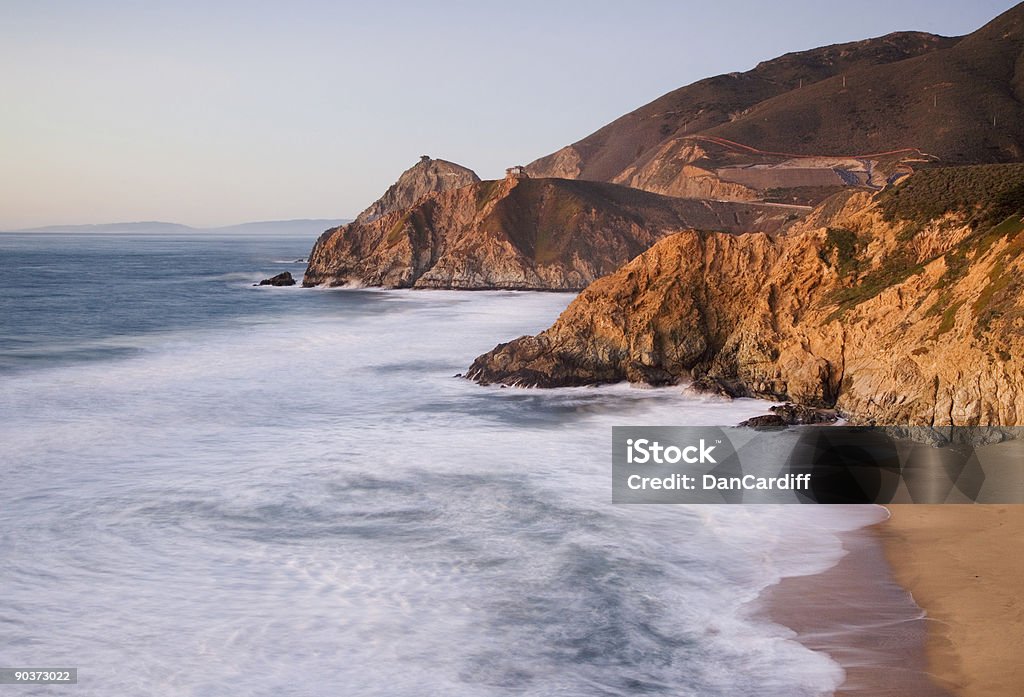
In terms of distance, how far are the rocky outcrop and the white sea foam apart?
10364 centimetres

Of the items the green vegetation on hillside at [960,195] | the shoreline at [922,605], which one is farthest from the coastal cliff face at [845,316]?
the shoreline at [922,605]

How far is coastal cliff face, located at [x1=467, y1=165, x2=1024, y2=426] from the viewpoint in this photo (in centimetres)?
1789

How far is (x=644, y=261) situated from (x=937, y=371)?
9472 millimetres

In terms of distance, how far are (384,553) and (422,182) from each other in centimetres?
11728

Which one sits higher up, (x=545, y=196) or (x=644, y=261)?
(x=545, y=196)

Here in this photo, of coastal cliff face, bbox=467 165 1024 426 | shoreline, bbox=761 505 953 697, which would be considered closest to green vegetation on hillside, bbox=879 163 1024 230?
coastal cliff face, bbox=467 165 1024 426

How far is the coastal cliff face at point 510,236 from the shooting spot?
72688 mm

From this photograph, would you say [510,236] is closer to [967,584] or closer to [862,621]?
[967,584]

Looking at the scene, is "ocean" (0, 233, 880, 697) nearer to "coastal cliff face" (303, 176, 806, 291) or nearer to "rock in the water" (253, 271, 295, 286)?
"coastal cliff face" (303, 176, 806, 291)

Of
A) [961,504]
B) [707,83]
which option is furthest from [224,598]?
[707,83]

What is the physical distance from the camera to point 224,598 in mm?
11945

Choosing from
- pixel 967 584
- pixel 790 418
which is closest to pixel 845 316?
pixel 790 418

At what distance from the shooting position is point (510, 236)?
2968 inches

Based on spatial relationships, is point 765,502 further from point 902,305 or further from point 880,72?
point 880,72
